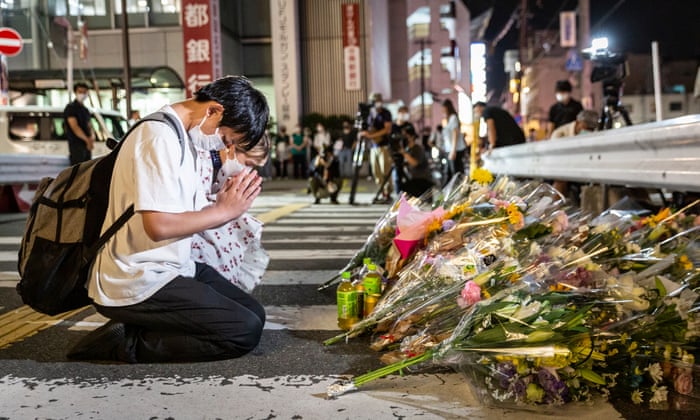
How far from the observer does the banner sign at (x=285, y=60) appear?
87.7ft

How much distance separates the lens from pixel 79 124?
37.4ft

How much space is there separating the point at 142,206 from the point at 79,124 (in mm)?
9551

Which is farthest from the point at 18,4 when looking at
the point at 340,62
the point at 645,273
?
the point at 645,273

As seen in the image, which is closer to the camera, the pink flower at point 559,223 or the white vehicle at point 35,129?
the pink flower at point 559,223

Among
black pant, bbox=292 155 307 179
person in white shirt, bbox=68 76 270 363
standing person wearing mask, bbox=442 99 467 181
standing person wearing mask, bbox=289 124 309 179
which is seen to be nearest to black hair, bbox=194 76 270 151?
person in white shirt, bbox=68 76 270 363

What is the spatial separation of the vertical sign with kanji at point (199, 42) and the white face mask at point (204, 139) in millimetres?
18350

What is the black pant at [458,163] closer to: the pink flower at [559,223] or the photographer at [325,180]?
the photographer at [325,180]

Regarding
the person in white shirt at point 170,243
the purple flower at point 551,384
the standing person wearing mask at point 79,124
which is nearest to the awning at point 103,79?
the standing person wearing mask at point 79,124

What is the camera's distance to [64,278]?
295 cm

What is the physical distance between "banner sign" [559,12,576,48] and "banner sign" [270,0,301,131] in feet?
57.7

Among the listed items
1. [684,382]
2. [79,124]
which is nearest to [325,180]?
[79,124]

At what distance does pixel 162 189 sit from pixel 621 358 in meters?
1.91

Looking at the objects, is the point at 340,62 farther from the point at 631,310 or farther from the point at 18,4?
the point at 631,310

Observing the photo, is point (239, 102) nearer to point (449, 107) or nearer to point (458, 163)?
point (449, 107)
